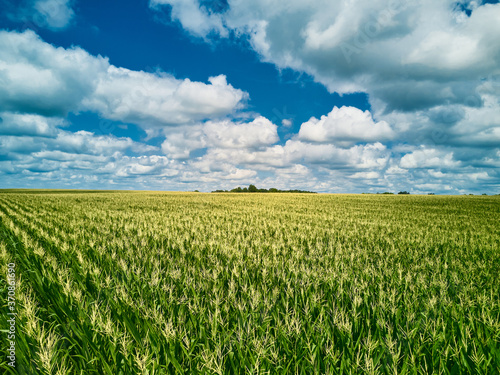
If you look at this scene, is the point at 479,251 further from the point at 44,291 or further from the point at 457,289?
the point at 44,291

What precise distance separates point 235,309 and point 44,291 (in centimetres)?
304

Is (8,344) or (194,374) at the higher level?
(194,374)

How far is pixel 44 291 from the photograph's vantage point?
12.6ft

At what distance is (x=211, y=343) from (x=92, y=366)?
1019 millimetres

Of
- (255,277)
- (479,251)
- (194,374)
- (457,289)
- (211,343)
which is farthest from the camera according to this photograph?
(479,251)

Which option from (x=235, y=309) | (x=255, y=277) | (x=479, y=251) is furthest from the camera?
(x=479, y=251)

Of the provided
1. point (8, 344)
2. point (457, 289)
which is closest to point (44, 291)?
point (8, 344)

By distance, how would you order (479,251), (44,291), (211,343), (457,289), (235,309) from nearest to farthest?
(211,343) → (235,309) → (44,291) → (457,289) → (479,251)

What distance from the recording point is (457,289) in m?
4.26

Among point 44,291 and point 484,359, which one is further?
point 44,291

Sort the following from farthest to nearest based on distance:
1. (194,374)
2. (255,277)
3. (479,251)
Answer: (479,251)
(255,277)
(194,374)

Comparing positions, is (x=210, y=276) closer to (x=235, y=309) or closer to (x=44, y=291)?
(x=235, y=309)

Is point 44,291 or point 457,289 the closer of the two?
point 44,291

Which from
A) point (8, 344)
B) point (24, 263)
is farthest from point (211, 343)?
point (24, 263)
